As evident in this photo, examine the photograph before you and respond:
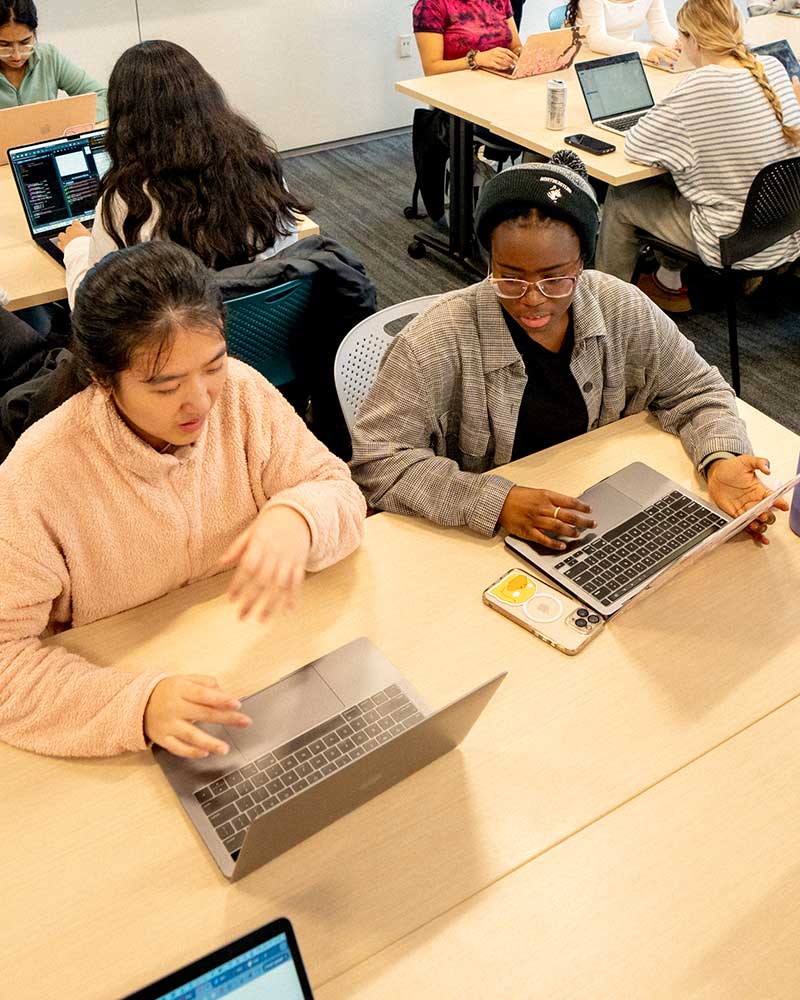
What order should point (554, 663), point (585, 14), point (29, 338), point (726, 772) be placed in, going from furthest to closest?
1. point (585, 14)
2. point (29, 338)
3. point (554, 663)
4. point (726, 772)

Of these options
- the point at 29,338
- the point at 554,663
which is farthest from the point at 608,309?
the point at 29,338

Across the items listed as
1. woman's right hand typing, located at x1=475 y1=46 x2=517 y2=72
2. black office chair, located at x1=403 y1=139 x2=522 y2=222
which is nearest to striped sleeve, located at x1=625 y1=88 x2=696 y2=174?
black office chair, located at x1=403 y1=139 x2=522 y2=222

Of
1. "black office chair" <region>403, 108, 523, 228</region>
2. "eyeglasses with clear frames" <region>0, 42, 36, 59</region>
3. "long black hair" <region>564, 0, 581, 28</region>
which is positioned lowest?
"black office chair" <region>403, 108, 523, 228</region>

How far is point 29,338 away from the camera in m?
2.13

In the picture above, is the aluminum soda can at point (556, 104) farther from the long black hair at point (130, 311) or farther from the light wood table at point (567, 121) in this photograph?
the long black hair at point (130, 311)

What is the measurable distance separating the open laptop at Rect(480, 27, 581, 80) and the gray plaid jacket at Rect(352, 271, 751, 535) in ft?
7.88

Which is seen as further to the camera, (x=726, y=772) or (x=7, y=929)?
(x=726, y=772)

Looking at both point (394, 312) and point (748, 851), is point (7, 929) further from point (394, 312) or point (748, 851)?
point (394, 312)

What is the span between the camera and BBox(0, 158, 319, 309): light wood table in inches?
93.6

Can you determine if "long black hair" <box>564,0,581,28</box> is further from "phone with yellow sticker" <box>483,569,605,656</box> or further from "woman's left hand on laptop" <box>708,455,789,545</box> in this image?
"phone with yellow sticker" <box>483,569,605,656</box>

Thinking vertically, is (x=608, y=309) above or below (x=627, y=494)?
above

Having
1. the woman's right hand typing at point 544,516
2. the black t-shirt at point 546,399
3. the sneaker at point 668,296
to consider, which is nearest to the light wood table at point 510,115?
the sneaker at point 668,296

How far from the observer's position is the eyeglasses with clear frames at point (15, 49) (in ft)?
10.9

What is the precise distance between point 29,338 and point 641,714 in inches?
64.7
